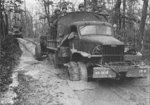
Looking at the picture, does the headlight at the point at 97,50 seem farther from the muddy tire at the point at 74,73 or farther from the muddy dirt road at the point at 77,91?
the muddy dirt road at the point at 77,91

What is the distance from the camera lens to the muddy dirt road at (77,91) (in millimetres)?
6256

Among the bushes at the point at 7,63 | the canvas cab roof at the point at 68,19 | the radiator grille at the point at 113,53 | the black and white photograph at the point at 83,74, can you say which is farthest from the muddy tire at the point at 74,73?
the canvas cab roof at the point at 68,19

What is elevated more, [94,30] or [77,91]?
[94,30]

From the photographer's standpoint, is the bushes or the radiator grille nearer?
the radiator grille

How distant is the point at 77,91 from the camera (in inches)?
282

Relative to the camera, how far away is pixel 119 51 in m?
7.85

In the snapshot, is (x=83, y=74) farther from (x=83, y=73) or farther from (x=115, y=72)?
(x=115, y=72)

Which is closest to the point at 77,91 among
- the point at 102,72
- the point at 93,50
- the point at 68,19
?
the point at 102,72

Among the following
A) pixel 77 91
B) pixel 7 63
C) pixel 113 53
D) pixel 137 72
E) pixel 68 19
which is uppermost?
pixel 68 19

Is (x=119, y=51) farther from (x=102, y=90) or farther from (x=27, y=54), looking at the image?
(x=27, y=54)

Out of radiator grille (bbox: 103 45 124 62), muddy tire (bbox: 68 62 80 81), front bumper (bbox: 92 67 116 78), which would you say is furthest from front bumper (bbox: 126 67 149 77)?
muddy tire (bbox: 68 62 80 81)

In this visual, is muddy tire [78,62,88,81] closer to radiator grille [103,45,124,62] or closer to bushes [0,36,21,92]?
radiator grille [103,45,124,62]

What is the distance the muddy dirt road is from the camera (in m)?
6.26

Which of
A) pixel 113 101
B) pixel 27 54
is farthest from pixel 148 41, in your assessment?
pixel 113 101
